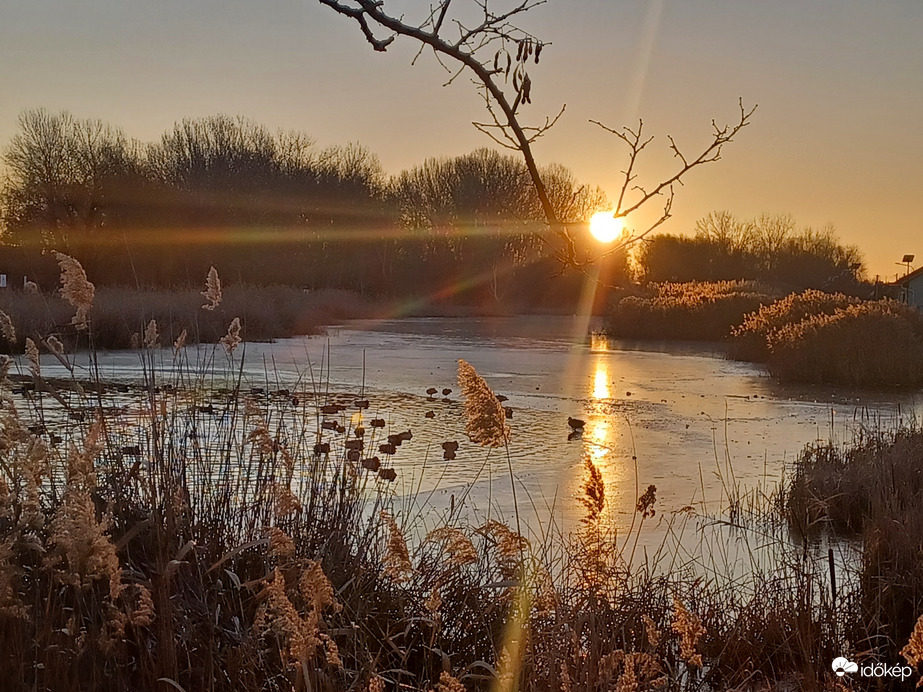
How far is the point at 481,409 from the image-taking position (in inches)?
93.2

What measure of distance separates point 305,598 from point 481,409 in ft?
2.12

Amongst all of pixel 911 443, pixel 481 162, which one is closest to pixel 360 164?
pixel 481 162

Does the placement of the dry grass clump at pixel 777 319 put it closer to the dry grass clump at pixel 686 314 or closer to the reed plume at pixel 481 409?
the dry grass clump at pixel 686 314

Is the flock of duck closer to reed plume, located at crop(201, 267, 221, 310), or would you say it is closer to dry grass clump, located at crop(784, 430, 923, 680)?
reed plume, located at crop(201, 267, 221, 310)

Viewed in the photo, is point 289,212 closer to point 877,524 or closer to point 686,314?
point 686,314

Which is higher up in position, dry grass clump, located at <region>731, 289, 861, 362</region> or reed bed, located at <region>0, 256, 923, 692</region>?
dry grass clump, located at <region>731, 289, 861, 362</region>

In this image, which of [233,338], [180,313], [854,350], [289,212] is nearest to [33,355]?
[233,338]

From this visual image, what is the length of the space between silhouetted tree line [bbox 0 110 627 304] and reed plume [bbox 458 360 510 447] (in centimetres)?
2675

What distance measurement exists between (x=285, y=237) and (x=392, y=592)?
37.6 meters

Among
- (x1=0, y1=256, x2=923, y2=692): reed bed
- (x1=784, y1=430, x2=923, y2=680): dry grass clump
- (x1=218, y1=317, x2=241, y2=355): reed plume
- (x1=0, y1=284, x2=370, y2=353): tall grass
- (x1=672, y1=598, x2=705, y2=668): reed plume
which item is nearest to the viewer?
(x1=672, y1=598, x2=705, y2=668): reed plume

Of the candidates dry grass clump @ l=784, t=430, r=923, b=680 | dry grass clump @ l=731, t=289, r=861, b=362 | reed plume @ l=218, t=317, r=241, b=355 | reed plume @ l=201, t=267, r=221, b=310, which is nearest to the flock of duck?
reed plume @ l=218, t=317, r=241, b=355

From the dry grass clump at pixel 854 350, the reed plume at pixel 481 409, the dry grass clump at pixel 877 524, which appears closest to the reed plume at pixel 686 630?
the reed plume at pixel 481 409

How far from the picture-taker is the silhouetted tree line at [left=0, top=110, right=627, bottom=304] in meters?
29.7

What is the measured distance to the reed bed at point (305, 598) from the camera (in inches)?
86.4
